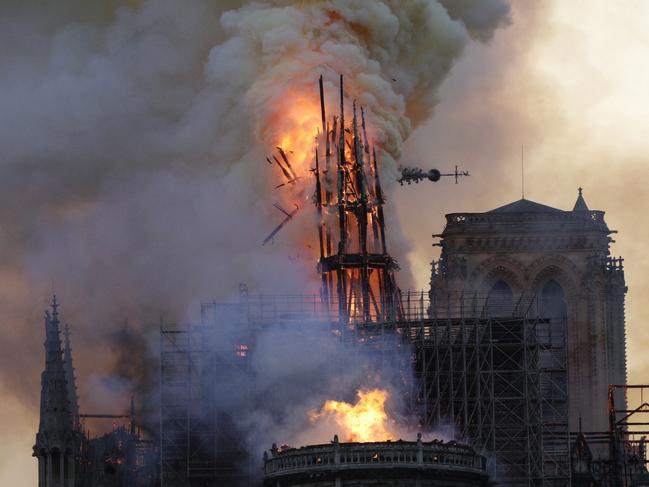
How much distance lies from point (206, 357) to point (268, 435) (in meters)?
6.42

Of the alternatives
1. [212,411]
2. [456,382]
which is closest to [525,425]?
[456,382]

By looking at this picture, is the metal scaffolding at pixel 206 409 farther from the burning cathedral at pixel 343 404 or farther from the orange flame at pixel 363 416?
the orange flame at pixel 363 416

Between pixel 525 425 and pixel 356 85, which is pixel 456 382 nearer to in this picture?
pixel 525 425

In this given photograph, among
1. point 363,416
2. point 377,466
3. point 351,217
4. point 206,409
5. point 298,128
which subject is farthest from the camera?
point 298,128

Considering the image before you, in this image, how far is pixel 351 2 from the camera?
616ft

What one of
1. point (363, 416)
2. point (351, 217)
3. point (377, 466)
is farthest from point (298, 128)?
point (377, 466)

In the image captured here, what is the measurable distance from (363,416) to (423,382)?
315 inches

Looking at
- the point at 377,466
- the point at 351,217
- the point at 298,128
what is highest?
the point at 298,128

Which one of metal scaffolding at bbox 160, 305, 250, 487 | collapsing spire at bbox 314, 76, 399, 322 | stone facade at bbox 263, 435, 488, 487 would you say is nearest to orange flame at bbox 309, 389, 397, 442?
metal scaffolding at bbox 160, 305, 250, 487

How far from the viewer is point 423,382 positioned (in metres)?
177

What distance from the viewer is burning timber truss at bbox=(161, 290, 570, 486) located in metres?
176

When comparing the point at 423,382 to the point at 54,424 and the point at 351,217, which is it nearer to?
the point at 351,217

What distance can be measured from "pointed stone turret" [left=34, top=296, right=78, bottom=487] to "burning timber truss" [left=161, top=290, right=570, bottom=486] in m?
7.23

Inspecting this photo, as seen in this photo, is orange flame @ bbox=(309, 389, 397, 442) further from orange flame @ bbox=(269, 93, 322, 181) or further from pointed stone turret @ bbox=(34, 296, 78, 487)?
orange flame @ bbox=(269, 93, 322, 181)
